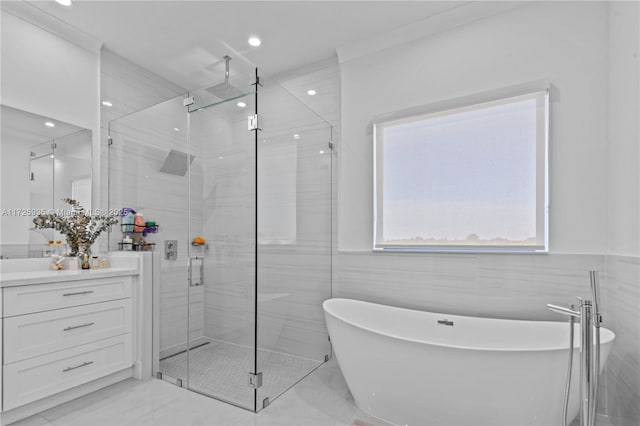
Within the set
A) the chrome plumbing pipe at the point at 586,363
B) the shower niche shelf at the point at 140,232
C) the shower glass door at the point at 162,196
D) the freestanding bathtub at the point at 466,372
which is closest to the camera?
the chrome plumbing pipe at the point at 586,363

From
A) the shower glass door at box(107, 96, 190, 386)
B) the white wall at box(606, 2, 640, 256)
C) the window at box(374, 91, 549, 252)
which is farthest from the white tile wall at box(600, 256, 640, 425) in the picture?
the shower glass door at box(107, 96, 190, 386)

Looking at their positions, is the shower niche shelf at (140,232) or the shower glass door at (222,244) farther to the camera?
the shower niche shelf at (140,232)

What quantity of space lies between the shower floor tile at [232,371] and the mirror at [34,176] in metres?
1.30

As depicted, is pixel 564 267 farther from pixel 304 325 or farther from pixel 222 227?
pixel 222 227

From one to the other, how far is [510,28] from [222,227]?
2357mm

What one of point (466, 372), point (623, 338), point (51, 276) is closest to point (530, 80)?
point (623, 338)

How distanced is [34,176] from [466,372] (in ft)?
9.70

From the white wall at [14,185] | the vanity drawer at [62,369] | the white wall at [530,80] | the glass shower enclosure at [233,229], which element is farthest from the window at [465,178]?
the white wall at [14,185]

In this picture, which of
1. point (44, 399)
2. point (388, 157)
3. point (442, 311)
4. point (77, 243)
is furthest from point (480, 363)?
point (77, 243)

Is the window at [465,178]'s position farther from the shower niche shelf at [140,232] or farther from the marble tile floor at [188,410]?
the shower niche shelf at [140,232]

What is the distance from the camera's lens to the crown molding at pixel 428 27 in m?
2.29

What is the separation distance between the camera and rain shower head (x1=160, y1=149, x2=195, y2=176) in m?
2.42

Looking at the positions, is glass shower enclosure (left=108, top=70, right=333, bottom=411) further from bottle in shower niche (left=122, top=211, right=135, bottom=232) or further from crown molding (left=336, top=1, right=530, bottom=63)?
crown molding (left=336, top=1, right=530, bottom=63)

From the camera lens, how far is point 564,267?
6.67ft
